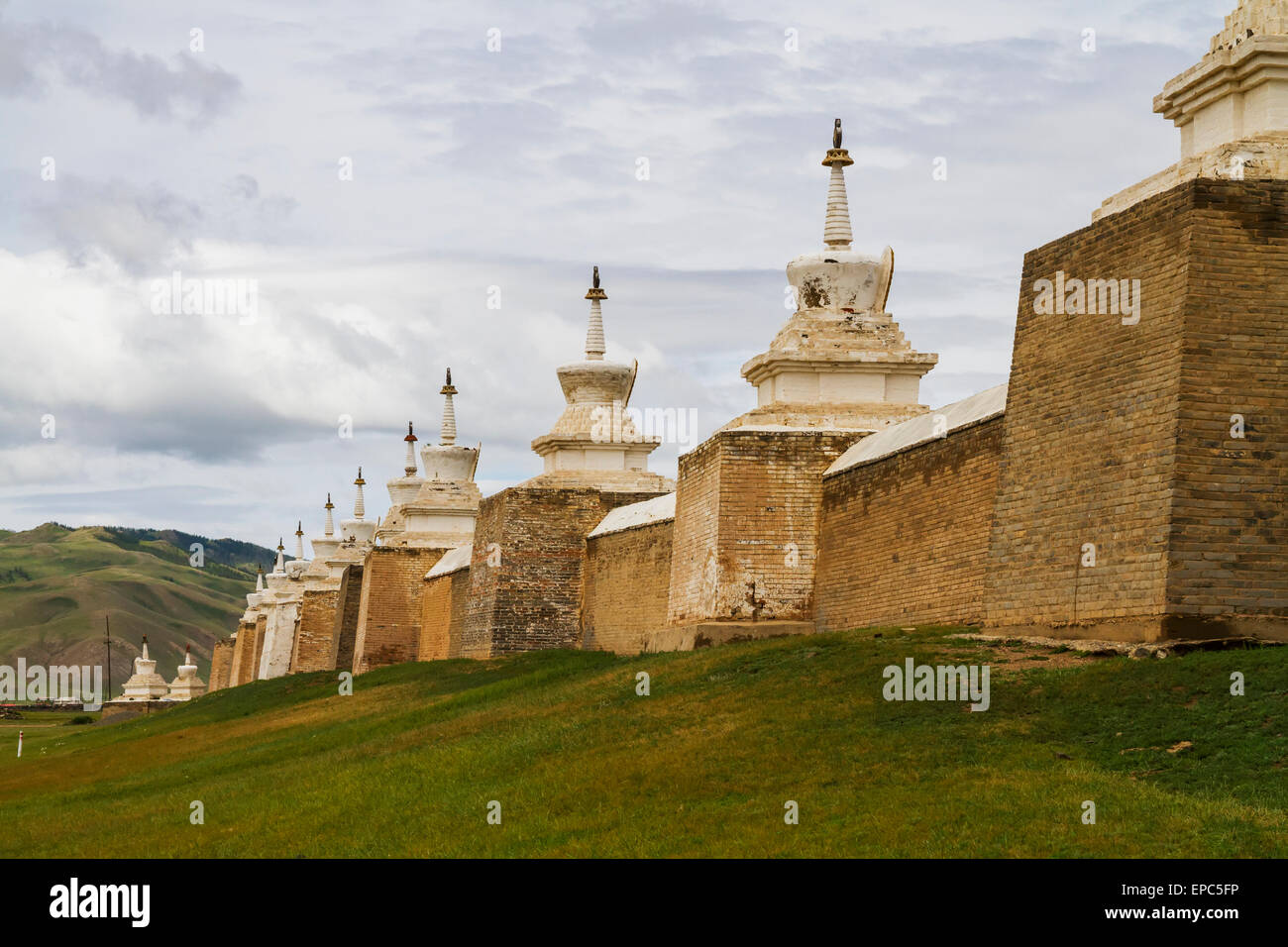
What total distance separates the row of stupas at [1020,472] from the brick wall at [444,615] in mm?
3958

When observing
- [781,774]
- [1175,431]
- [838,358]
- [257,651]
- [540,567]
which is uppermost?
[838,358]

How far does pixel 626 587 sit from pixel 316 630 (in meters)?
29.9

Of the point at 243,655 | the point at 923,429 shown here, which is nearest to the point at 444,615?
the point at 923,429

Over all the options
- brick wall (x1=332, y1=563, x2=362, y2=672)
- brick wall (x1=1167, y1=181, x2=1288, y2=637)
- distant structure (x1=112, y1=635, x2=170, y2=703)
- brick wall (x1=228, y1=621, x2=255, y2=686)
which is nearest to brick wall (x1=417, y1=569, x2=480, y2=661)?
brick wall (x1=332, y1=563, x2=362, y2=672)

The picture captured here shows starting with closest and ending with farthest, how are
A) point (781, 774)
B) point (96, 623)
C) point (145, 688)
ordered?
point (781, 774)
point (145, 688)
point (96, 623)

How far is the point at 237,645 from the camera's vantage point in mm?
80938

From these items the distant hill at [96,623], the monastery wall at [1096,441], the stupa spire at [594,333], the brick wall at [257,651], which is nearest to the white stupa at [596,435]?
the stupa spire at [594,333]

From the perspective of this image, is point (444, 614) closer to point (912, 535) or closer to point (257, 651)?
point (912, 535)

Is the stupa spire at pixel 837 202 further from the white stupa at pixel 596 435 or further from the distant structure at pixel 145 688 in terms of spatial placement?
the distant structure at pixel 145 688

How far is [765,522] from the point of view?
2275 cm

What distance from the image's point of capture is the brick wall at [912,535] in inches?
706

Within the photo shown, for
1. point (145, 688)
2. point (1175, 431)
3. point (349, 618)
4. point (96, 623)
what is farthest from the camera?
point (96, 623)

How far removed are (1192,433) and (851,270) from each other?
11072mm
